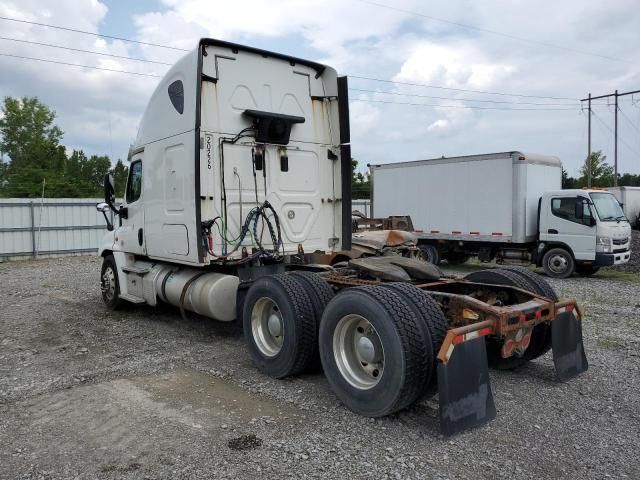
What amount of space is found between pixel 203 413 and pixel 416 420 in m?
1.76

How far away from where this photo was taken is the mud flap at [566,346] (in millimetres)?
4820

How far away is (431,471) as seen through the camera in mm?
3498

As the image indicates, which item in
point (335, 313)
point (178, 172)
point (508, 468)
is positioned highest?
point (178, 172)

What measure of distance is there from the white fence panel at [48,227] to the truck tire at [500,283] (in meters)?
17.5

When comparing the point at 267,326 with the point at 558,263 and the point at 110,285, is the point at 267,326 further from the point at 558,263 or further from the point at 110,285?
the point at 558,263

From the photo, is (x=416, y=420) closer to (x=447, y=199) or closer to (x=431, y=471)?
(x=431, y=471)

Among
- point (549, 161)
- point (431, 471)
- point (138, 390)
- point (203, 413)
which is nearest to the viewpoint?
point (431, 471)

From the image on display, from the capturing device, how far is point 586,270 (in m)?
13.9

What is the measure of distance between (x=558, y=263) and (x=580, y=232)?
95 centimetres

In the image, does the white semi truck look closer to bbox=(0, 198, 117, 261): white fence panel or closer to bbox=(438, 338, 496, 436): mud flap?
bbox=(438, 338, 496, 436): mud flap

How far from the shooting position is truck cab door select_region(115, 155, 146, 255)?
809cm

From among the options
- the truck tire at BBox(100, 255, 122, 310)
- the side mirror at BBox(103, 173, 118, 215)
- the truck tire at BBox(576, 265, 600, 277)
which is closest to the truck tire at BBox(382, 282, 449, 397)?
the side mirror at BBox(103, 173, 118, 215)

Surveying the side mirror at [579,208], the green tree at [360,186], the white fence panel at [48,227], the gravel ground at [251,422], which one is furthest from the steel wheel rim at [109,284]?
the green tree at [360,186]

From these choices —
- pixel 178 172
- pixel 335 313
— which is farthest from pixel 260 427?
pixel 178 172
